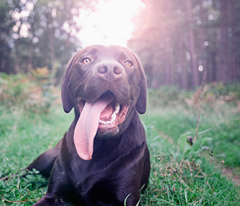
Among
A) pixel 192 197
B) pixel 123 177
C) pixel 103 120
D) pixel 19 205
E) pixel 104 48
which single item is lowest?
pixel 192 197

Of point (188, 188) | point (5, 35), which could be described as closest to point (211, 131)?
point (188, 188)

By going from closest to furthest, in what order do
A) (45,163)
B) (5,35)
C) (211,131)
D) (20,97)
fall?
(45,163), (211,131), (20,97), (5,35)

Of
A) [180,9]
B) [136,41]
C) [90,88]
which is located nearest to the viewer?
[90,88]

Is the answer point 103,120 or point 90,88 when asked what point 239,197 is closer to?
point 103,120

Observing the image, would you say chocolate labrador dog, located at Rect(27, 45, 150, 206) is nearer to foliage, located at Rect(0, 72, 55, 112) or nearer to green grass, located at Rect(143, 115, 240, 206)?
green grass, located at Rect(143, 115, 240, 206)

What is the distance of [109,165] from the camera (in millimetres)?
1619

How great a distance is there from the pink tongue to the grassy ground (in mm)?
789

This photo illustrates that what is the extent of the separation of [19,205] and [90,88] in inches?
49.1

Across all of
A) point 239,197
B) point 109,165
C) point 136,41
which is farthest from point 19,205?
point 136,41

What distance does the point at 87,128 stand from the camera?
1.55 metres

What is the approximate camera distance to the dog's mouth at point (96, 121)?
1.51 m

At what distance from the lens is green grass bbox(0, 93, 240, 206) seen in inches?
71.9

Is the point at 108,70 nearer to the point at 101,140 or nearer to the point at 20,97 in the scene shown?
the point at 101,140

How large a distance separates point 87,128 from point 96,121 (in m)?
0.10
